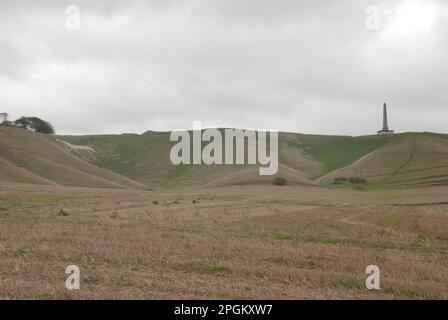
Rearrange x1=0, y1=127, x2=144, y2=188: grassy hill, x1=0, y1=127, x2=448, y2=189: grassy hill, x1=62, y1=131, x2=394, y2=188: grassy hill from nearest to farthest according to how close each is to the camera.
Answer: x1=0, y1=127, x2=144, y2=188: grassy hill → x1=0, y1=127, x2=448, y2=189: grassy hill → x1=62, y1=131, x2=394, y2=188: grassy hill

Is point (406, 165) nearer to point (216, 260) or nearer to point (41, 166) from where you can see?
point (41, 166)

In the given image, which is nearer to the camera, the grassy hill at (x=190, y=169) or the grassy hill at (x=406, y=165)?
the grassy hill at (x=406, y=165)

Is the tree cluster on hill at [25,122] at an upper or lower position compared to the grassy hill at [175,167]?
upper

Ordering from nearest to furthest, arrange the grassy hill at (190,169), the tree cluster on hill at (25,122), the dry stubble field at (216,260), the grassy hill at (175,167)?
1. the dry stubble field at (216,260)
2. the grassy hill at (175,167)
3. the grassy hill at (190,169)
4. the tree cluster on hill at (25,122)

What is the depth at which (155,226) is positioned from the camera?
26.8 metres

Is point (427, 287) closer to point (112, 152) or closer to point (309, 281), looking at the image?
point (309, 281)

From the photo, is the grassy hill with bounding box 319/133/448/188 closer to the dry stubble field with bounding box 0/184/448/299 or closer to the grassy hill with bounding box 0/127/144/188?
the grassy hill with bounding box 0/127/144/188

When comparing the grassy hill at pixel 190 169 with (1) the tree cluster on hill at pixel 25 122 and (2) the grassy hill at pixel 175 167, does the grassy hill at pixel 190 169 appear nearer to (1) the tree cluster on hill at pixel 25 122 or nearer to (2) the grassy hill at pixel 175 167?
(2) the grassy hill at pixel 175 167

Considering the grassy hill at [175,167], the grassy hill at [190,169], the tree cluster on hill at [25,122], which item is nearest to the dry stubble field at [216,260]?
the grassy hill at [175,167]

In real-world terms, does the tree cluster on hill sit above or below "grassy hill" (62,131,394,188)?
above

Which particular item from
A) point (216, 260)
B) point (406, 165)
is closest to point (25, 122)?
point (406, 165)

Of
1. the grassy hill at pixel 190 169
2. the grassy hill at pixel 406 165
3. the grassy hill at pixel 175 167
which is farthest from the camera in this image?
the grassy hill at pixel 190 169

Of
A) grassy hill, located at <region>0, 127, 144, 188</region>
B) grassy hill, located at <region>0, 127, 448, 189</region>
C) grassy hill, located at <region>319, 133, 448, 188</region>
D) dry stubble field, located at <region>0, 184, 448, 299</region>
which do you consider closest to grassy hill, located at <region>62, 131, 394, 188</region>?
grassy hill, located at <region>0, 127, 448, 189</region>
